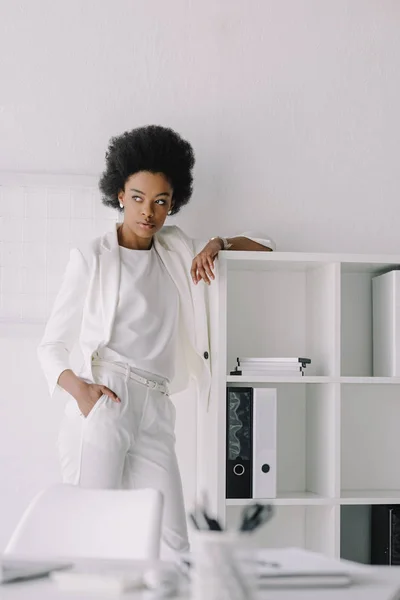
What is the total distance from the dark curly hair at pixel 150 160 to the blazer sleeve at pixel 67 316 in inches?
12.3

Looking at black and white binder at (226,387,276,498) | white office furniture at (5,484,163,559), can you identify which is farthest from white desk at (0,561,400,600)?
black and white binder at (226,387,276,498)

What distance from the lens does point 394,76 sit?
11.1 feet

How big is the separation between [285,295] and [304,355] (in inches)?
9.3

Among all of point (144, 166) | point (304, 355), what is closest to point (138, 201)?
point (144, 166)

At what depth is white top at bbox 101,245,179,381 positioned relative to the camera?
277 cm

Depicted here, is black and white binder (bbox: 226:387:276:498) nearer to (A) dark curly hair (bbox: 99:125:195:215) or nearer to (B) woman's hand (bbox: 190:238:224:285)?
(B) woman's hand (bbox: 190:238:224:285)

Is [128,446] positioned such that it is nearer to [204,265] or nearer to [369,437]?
[204,265]

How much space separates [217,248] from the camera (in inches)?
113

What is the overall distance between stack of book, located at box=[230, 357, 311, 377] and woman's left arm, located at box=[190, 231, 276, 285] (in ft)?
1.05

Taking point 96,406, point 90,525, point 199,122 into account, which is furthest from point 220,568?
point 199,122

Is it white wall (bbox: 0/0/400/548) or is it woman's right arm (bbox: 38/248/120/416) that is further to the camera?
white wall (bbox: 0/0/400/548)

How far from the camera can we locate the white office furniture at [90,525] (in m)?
1.83

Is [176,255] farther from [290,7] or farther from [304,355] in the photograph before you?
[290,7]

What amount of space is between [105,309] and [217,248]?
419 mm
